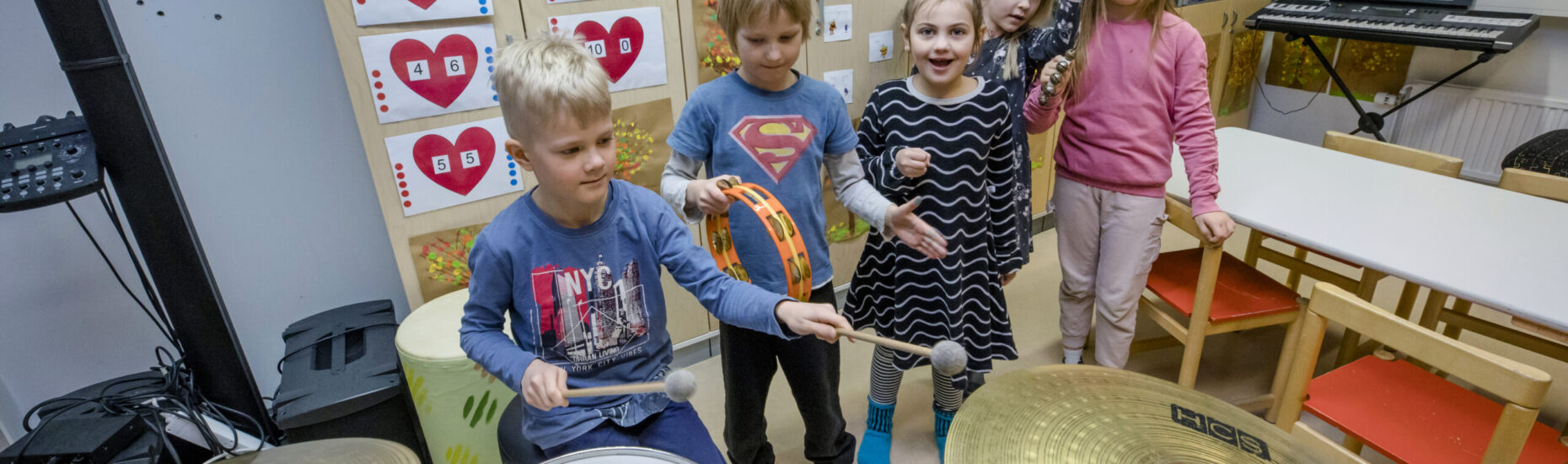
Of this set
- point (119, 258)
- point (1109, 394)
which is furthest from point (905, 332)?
point (119, 258)

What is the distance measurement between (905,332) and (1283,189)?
1151mm

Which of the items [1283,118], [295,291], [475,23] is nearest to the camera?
[475,23]

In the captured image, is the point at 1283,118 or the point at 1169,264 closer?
the point at 1169,264

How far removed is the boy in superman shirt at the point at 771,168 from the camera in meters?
1.35

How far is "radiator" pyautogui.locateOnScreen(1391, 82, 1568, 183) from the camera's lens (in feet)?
11.0

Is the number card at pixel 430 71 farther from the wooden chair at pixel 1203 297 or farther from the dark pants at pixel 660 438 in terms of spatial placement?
the wooden chair at pixel 1203 297

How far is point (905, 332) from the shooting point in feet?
5.65

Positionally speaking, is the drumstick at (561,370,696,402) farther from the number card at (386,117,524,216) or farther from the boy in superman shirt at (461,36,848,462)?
the number card at (386,117,524,216)

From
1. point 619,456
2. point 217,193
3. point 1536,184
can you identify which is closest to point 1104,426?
point 619,456

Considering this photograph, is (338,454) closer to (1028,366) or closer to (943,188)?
(943,188)

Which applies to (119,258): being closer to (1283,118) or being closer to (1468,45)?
(1468,45)

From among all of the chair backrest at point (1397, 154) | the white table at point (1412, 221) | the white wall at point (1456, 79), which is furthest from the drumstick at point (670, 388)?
the white wall at point (1456, 79)

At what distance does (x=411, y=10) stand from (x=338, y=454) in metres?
0.94

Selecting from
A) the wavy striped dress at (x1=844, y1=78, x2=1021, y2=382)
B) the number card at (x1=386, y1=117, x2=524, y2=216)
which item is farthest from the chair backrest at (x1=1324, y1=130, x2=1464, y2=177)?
the number card at (x1=386, y1=117, x2=524, y2=216)
